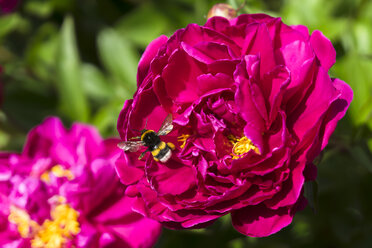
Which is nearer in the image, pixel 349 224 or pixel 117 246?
pixel 117 246

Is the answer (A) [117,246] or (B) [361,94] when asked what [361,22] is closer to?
(B) [361,94]

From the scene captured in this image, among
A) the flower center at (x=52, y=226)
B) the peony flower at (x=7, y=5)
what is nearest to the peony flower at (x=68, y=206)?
the flower center at (x=52, y=226)

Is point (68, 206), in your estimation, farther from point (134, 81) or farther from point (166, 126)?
point (134, 81)

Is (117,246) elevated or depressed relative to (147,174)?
depressed

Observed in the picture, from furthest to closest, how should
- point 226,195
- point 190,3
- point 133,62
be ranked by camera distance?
point 190,3 → point 133,62 → point 226,195

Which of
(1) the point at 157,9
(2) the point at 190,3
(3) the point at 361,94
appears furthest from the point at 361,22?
(1) the point at 157,9

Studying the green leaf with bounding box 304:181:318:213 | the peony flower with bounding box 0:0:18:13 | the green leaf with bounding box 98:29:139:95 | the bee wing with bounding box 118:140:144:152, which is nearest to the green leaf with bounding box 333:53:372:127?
the green leaf with bounding box 304:181:318:213

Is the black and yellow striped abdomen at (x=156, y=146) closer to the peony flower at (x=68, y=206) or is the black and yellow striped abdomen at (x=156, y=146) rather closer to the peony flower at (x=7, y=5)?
the peony flower at (x=68, y=206)
